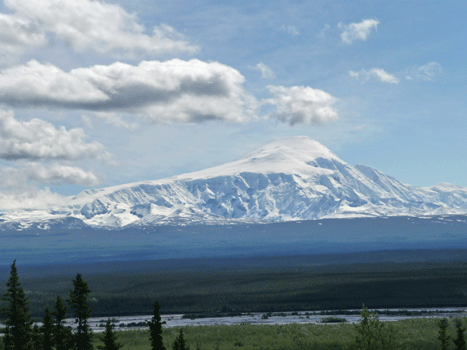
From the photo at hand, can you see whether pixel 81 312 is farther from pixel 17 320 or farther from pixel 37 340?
pixel 37 340

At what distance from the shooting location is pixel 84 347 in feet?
179

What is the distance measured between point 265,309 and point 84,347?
464ft

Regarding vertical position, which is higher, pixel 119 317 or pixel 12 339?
pixel 12 339

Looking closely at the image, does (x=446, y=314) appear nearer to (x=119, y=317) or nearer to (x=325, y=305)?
(x=325, y=305)

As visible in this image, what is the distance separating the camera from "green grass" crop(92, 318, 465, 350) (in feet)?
335

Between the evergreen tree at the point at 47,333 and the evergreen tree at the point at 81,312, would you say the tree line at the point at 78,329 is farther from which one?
the evergreen tree at the point at 47,333

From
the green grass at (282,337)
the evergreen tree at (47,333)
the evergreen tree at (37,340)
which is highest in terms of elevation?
the evergreen tree at (47,333)

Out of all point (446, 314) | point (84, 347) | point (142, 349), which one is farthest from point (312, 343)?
point (446, 314)

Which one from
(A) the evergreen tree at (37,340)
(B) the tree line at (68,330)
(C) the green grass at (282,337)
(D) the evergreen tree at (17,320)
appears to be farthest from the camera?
(C) the green grass at (282,337)

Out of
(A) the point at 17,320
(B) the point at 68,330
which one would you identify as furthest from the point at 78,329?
(B) the point at 68,330

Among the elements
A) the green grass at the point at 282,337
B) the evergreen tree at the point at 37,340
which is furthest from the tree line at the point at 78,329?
the green grass at the point at 282,337

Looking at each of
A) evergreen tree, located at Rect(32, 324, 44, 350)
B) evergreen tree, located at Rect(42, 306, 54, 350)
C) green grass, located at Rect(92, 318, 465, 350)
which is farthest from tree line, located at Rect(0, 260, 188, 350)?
green grass, located at Rect(92, 318, 465, 350)

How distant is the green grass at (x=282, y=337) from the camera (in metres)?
102

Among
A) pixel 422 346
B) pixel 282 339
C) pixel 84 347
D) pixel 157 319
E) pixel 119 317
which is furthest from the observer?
pixel 119 317
